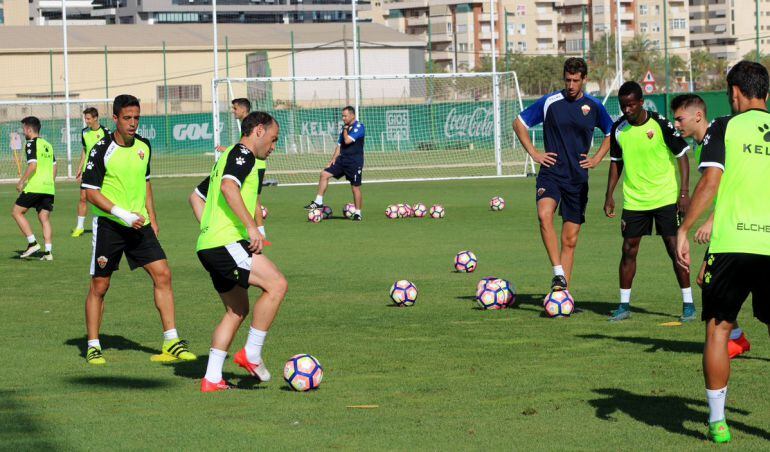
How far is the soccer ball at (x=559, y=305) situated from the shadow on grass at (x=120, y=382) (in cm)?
409

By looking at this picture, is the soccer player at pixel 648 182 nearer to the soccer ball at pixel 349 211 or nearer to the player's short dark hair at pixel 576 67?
the player's short dark hair at pixel 576 67

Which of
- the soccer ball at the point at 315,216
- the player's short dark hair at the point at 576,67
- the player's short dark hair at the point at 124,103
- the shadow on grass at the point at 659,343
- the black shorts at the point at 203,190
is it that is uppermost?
the player's short dark hair at the point at 576,67

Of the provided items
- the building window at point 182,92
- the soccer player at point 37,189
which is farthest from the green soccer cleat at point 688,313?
the building window at point 182,92

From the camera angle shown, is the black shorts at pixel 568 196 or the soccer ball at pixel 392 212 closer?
the black shorts at pixel 568 196

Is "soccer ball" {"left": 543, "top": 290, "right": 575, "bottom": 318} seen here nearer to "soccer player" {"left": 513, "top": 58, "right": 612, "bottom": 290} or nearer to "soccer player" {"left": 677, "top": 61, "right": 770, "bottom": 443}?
"soccer player" {"left": 513, "top": 58, "right": 612, "bottom": 290}

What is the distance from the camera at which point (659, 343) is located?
9.86 meters

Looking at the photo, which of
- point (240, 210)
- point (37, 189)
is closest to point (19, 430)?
point (240, 210)

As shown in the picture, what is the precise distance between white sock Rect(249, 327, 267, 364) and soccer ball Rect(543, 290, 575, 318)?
149 inches

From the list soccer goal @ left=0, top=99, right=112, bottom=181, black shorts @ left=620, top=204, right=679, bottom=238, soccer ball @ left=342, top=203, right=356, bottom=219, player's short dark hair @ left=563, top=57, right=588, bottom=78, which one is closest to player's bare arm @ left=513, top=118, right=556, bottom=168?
player's short dark hair @ left=563, top=57, right=588, bottom=78

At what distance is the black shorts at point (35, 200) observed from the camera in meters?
18.3

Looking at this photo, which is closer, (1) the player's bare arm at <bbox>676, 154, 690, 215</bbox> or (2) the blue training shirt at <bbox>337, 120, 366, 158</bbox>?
(1) the player's bare arm at <bbox>676, 154, 690, 215</bbox>

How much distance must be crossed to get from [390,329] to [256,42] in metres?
67.9

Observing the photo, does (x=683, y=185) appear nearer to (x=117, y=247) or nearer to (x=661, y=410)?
(x=661, y=410)

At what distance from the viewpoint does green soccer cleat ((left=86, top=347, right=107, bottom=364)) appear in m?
9.56
